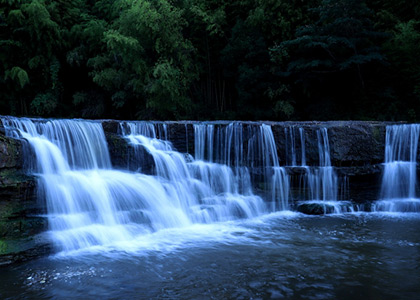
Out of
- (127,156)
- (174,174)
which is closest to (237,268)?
(174,174)

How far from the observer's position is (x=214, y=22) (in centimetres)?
1983

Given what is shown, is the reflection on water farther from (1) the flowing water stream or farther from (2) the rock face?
(2) the rock face

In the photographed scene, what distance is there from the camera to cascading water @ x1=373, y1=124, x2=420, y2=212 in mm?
9875

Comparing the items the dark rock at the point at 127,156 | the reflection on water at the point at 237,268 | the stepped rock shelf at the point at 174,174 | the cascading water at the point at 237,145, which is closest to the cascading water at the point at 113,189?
the stepped rock shelf at the point at 174,174

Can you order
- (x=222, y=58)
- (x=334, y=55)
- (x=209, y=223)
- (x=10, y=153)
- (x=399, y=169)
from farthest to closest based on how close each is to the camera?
(x=222, y=58) → (x=334, y=55) → (x=399, y=169) → (x=209, y=223) → (x=10, y=153)

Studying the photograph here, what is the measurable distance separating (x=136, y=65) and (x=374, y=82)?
1245cm

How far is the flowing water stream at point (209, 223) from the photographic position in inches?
182

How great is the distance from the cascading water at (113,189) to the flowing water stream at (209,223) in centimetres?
3

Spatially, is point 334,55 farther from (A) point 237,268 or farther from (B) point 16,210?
(B) point 16,210

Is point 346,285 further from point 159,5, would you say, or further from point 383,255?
point 159,5

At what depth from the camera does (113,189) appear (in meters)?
7.55

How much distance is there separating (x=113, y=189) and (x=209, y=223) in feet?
7.80

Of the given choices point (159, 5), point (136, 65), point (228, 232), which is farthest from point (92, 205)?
point (159, 5)

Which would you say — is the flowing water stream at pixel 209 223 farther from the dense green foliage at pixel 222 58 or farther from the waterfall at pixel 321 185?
the dense green foliage at pixel 222 58
